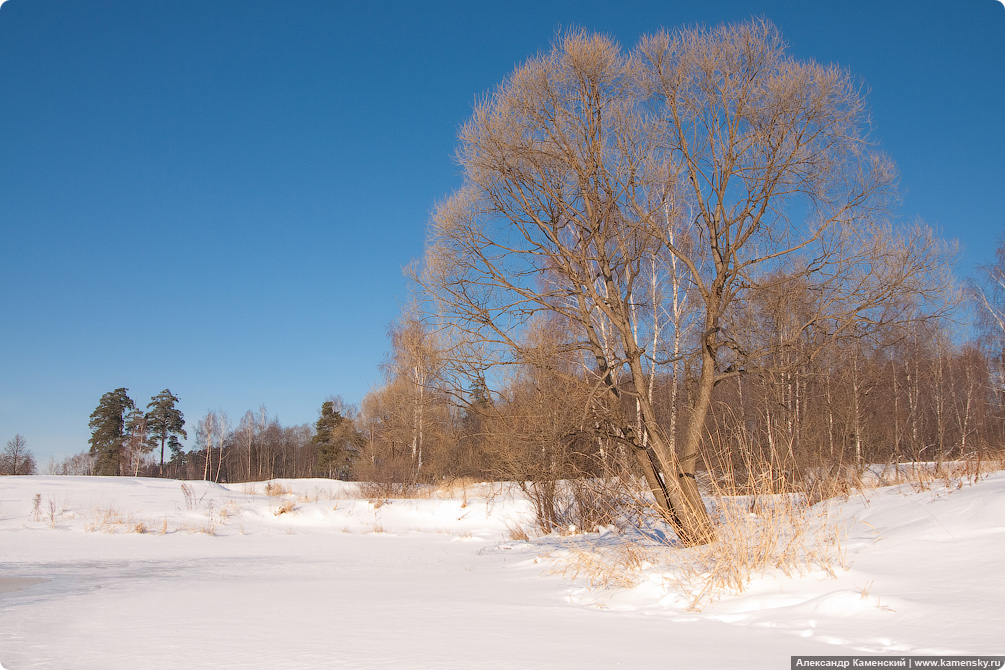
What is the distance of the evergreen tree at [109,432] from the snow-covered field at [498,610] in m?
40.2

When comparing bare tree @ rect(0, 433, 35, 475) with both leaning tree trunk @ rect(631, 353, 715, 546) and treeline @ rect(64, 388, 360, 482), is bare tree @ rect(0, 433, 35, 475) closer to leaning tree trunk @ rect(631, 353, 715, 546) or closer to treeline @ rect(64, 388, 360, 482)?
treeline @ rect(64, 388, 360, 482)

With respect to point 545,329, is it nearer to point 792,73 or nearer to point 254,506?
point 792,73

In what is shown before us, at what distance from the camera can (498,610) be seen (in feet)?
13.6

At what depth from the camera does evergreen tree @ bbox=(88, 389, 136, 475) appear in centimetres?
4309

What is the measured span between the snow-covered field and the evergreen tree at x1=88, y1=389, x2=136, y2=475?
132ft

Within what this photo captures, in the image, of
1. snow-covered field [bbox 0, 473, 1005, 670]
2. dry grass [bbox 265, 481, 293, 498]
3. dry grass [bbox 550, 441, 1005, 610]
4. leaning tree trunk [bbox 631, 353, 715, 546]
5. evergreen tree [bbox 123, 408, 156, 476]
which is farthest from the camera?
evergreen tree [bbox 123, 408, 156, 476]

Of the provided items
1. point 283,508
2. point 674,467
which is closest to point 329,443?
point 283,508

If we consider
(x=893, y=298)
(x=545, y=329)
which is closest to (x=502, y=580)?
(x=545, y=329)

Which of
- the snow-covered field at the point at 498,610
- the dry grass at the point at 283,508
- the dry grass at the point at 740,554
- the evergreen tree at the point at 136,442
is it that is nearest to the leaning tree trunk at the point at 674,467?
the dry grass at the point at 740,554

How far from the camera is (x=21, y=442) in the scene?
5216 cm

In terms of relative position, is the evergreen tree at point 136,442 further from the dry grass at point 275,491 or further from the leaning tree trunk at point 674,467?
the leaning tree trunk at point 674,467

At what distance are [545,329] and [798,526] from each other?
6561mm

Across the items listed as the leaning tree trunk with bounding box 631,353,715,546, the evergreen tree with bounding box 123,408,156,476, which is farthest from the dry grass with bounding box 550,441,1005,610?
the evergreen tree with bounding box 123,408,156,476

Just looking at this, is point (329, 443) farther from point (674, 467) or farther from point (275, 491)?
point (674, 467)
